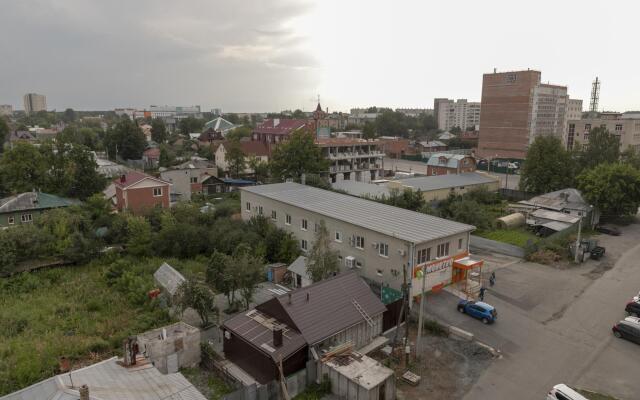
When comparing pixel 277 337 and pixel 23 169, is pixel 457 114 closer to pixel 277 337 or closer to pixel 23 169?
pixel 23 169

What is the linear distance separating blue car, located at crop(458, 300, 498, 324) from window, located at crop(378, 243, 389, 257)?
4527mm

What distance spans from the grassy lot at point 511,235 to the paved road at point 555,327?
436cm

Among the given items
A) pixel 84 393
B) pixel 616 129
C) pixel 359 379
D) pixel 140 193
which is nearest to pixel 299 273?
pixel 359 379

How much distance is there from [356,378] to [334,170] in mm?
47633

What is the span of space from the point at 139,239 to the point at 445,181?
1335 inches

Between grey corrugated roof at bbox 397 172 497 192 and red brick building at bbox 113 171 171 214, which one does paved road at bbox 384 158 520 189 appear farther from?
red brick building at bbox 113 171 171 214

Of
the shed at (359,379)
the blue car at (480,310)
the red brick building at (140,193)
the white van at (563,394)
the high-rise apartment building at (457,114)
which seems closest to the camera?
the white van at (563,394)

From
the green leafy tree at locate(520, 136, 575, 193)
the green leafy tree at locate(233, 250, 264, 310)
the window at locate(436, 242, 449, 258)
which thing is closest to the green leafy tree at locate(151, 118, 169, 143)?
the green leafy tree at locate(520, 136, 575, 193)

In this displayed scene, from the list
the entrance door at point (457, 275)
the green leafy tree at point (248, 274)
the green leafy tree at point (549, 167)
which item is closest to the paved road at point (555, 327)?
the entrance door at point (457, 275)

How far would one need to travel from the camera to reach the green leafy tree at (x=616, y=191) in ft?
120

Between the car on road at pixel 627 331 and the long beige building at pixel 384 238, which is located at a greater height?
the long beige building at pixel 384 238

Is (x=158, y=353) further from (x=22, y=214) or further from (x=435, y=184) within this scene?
(x=435, y=184)

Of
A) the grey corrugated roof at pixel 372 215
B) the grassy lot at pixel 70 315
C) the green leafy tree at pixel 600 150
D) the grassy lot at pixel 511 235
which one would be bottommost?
the grassy lot at pixel 70 315

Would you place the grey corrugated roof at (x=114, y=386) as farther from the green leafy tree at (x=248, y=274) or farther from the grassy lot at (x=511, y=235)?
the grassy lot at (x=511, y=235)
